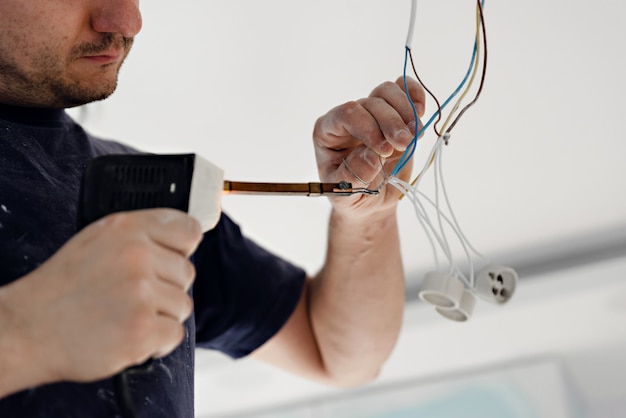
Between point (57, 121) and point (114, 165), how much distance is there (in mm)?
339

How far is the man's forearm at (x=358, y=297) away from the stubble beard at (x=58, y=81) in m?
0.36

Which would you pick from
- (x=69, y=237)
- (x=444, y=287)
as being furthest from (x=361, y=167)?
(x=69, y=237)

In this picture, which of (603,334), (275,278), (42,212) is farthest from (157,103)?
(603,334)

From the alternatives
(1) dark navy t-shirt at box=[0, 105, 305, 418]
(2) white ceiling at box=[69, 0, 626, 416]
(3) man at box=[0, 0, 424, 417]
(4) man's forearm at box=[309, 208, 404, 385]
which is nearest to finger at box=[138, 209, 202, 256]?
(3) man at box=[0, 0, 424, 417]

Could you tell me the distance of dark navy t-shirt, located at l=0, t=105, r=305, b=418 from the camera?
0.74m

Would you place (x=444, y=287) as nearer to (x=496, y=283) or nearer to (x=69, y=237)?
(x=496, y=283)

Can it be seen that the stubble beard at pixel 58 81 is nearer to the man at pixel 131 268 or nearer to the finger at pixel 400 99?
the man at pixel 131 268

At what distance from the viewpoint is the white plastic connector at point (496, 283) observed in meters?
0.82

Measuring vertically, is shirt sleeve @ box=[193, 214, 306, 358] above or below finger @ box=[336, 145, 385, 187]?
below

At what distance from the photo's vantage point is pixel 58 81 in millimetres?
862

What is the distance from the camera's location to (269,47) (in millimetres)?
1188

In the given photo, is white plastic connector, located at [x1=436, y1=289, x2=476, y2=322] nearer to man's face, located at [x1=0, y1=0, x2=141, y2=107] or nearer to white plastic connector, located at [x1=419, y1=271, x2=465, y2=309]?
white plastic connector, located at [x1=419, y1=271, x2=465, y2=309]

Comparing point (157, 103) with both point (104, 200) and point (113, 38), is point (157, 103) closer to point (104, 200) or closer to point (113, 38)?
point (113, 38)

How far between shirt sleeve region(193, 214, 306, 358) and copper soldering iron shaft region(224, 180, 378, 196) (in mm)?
374
